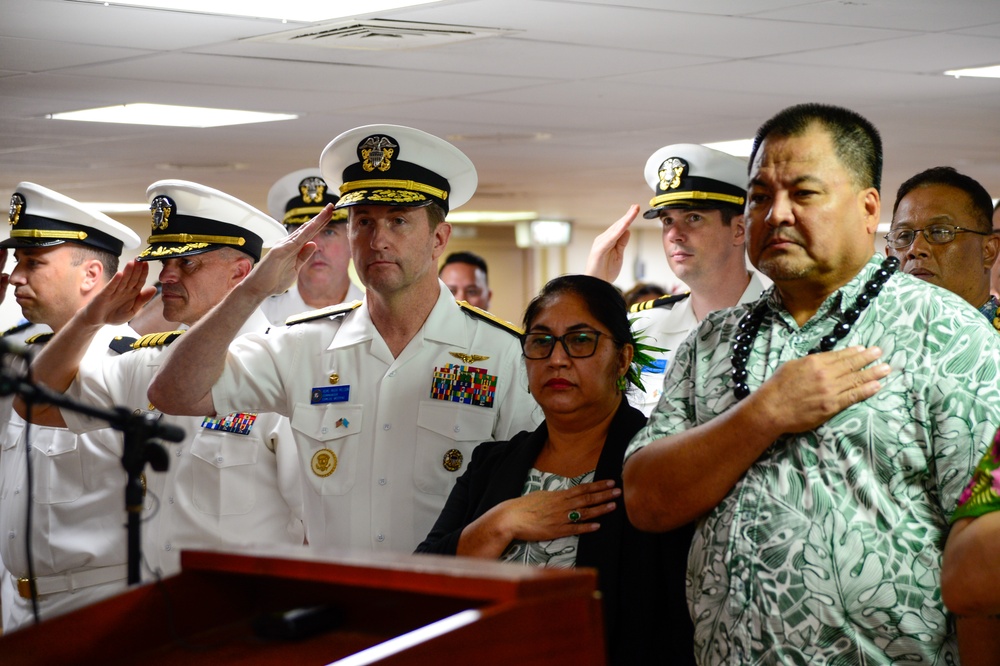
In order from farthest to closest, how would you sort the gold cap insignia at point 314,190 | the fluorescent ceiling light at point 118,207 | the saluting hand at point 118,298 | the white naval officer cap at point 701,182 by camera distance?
the fluorescent ceiling light at point 118,207
the gold cap insignia at point 314,190
the white naval officer cap at point 701,182
the saluting hand at point 118,298

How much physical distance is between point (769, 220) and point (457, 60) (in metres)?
3.26

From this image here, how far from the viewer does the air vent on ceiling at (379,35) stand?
4.22 meters

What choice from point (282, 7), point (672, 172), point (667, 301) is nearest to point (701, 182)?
point (672, 172)

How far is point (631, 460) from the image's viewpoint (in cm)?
199

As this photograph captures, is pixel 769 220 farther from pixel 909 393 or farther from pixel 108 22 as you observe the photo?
pixel 108 22

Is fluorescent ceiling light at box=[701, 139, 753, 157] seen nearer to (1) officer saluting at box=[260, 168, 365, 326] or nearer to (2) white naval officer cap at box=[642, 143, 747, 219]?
(1) officer saluting at box=[260, 168, 365, 326]

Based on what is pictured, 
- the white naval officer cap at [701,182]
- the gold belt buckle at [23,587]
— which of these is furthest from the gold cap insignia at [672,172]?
the gold belt buckle at [23,587]

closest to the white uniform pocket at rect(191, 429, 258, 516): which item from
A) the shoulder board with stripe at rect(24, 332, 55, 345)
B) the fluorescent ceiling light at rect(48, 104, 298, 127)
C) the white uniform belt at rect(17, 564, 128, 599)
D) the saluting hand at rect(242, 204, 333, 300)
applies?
the white uniform belt at rect(17, 564, 128, 599)

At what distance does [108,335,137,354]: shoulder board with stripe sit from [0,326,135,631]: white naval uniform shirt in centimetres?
4

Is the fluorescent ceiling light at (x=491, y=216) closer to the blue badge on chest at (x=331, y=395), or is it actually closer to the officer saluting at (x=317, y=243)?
the officer saluting at (x=317, y=243)

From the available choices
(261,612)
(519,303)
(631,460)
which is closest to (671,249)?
(631,460)

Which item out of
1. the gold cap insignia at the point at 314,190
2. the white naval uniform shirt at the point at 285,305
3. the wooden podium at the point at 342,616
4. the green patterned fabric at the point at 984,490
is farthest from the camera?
the white naval uniform shirt at the point at 285,305

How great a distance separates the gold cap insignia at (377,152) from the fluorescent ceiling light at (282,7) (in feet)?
3.44

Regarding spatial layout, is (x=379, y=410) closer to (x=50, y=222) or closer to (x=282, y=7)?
(x=50, y=222)
